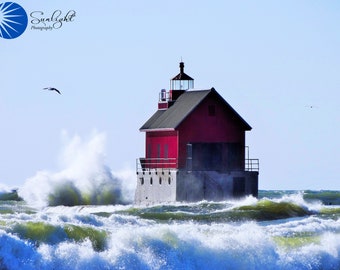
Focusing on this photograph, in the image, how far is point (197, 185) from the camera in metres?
55.7

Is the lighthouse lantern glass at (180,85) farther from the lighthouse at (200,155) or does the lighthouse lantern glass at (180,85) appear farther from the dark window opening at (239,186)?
the dark window opening at (239,186)

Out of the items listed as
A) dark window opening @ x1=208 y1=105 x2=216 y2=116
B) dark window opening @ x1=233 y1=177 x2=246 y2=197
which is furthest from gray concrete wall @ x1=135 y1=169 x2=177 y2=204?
dark window opening @ x1=208 y1=105 x2=216 y2=116

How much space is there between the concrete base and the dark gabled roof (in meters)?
2.32

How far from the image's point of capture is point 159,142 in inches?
2314

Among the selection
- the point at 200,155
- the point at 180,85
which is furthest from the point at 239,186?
the point at 180,85

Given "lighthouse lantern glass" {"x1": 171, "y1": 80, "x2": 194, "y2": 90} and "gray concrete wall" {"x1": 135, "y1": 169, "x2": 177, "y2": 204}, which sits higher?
"lighthouse lantern glass" {"x1": 171, "y1": 80, "x2": 194, "y2": 90}

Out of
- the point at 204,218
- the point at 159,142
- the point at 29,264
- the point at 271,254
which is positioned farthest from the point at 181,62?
the point at 29,264

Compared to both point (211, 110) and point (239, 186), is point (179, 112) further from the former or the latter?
point (239, 186)

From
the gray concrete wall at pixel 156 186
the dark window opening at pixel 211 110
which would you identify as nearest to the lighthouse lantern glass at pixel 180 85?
the dark window opening at pixel 211 110

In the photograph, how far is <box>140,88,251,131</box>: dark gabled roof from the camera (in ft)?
186

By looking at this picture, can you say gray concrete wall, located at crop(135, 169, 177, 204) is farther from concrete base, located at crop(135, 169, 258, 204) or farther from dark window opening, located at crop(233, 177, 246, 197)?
dark window opening, located at crop(233, 177, 246, 197)

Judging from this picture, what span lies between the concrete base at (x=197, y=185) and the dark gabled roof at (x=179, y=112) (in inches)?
91.3

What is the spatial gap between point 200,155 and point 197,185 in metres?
1.73

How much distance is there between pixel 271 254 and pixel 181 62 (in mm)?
29988
